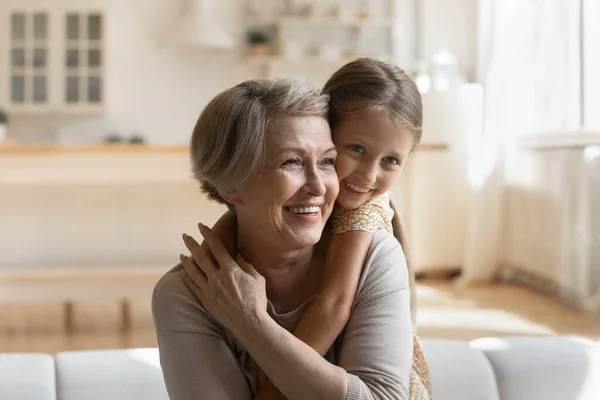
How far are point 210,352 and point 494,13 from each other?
625 centimetres

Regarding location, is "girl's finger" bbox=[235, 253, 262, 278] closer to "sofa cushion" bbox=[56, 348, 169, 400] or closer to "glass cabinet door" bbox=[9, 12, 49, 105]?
"sofa cushion" bbox=[56, 348, 169, 400]

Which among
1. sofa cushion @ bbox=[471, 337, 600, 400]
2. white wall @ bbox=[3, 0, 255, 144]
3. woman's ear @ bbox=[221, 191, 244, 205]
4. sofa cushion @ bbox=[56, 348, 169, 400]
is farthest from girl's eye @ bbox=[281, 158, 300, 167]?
white wall @ bbox=[3, 0, 255, 144]

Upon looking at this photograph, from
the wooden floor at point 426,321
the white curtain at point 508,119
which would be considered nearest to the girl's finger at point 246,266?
the wooden floor at point 426,321

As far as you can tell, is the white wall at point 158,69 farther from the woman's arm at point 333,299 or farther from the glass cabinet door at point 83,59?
the woman's arm at point 333,299

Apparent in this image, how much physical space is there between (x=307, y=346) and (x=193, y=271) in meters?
0.24

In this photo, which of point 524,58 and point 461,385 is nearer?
point 461,385

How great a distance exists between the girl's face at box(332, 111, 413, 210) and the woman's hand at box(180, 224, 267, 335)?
0.78 feet

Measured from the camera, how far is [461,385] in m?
1.77

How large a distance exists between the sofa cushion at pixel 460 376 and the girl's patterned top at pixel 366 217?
0.38 m

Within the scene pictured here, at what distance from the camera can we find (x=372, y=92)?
1484 millimetres

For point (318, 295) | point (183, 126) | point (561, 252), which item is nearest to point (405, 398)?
point (318, 295)

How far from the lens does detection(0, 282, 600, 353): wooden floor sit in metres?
4.68

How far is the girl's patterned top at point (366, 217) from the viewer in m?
1.49

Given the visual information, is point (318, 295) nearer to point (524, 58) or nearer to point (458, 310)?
point (458, 310)
